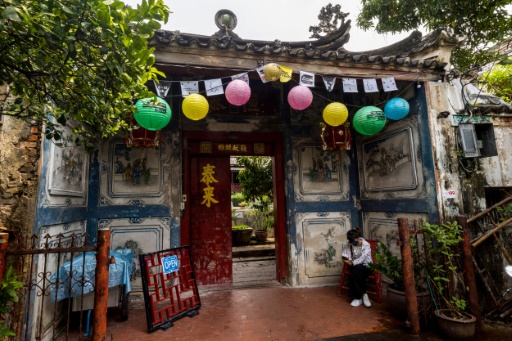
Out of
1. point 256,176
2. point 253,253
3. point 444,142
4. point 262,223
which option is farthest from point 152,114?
point 262,223

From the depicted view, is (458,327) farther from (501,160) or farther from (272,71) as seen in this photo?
(272,71)

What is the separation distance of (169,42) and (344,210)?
175 inches

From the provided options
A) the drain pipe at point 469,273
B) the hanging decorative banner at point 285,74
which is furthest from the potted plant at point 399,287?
the hanging decorative banner at point 285,74

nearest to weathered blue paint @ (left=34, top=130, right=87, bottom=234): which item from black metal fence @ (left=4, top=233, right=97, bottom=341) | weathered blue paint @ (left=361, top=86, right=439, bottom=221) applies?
black metal fence @ (left=4, top=233, right=97, bottom=341)

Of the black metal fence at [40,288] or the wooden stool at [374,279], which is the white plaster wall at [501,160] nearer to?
the wooden stool at [374,279]

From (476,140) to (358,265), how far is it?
105 inches

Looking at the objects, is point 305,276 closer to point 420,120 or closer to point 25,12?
point 420,120

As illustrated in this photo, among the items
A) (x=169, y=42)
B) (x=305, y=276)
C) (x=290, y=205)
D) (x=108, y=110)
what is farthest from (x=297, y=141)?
(x=108, y=110)

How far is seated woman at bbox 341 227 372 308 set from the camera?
4.49 m

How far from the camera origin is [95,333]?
256 cm

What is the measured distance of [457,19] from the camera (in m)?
5.95

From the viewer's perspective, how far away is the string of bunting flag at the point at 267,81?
3.50 m

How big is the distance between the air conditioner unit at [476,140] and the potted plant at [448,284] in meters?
1.26

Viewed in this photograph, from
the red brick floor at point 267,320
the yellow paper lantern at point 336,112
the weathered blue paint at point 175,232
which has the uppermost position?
the yellow paper lantern at point 336,112
